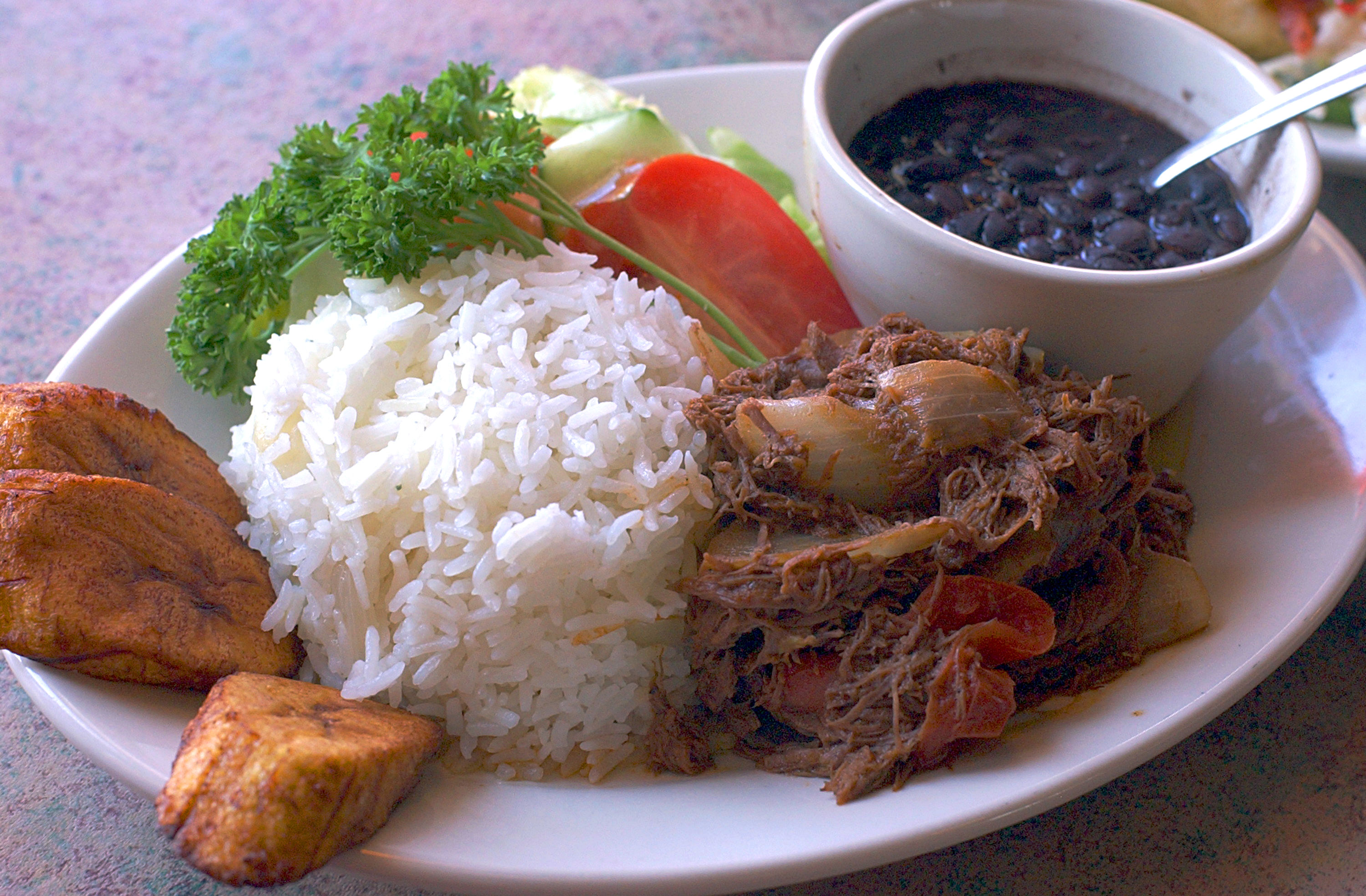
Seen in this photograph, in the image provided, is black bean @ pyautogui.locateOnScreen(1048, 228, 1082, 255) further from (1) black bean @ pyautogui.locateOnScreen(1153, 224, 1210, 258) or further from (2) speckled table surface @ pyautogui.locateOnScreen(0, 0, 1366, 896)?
(2) speckled table surface @ pyautogui.locateOnScreen(0, 0, 1366, 896)

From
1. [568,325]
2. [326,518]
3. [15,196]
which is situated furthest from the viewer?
[15,196]

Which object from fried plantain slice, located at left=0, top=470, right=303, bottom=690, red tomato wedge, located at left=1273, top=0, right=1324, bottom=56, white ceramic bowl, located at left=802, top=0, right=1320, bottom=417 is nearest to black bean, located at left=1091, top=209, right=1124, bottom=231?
white ceramic bowl, located at left=802, top=0, right=1320, bottom=417

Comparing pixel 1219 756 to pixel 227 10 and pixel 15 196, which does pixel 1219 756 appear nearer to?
pixel 15 196

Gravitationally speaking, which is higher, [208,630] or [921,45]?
[921,45]

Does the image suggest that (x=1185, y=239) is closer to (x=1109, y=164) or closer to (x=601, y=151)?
(x=1109, y=164)

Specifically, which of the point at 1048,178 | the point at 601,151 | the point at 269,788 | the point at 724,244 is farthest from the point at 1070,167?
the point at 269,788

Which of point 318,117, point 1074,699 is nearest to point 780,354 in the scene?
point 1074,699
